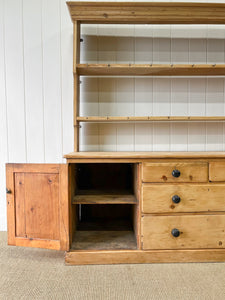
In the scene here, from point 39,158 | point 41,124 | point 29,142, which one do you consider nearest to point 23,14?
point 41,124

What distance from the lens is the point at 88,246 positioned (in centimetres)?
152

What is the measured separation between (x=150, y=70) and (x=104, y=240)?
55.2 inches

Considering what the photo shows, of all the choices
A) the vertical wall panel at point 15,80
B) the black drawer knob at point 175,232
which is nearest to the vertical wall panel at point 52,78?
the vertical wall panel at point 15,80

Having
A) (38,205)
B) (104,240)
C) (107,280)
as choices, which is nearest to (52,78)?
(38,205)

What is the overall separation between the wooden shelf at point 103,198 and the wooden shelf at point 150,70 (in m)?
0.99

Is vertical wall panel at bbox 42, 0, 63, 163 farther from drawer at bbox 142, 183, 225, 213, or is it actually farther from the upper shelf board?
drawer at bbox 142, 183, 225, 213

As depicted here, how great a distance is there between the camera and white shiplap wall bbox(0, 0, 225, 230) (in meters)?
1.92

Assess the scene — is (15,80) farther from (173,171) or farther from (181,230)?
(181,230)

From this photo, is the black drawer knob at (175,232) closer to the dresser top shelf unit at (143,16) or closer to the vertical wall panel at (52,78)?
the dresser top shelf unit at (143,16)

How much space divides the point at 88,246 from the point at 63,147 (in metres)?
0.91

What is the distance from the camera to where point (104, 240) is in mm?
1597

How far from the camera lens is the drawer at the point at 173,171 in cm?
143

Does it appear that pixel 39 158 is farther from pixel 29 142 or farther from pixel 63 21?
pixel 63 21

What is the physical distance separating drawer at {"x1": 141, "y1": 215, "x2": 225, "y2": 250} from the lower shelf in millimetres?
169
